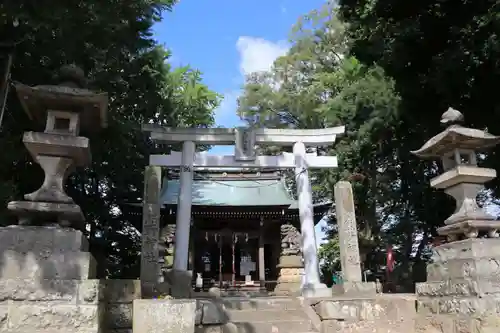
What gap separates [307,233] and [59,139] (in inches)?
365

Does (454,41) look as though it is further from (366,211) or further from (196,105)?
(196,105)

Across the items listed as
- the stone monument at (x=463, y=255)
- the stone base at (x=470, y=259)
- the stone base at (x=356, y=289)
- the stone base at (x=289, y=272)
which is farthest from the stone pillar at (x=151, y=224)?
the stone base at (x=289, y=272)

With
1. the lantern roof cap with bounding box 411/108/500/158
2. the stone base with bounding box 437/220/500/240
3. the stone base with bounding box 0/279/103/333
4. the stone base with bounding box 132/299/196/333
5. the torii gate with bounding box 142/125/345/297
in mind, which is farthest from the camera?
the torii gate with bounding box 142/125/345/297

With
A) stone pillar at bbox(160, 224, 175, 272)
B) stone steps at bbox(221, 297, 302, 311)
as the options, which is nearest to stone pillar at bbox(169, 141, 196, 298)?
stone steps at bbox(221, 297, 302, 311)

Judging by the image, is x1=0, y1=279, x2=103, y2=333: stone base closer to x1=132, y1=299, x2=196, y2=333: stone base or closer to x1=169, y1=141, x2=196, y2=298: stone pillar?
x1=132, y1=299, x2=196, y2=333: stone base

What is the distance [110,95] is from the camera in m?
12.2

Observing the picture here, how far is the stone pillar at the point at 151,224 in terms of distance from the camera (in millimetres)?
9516

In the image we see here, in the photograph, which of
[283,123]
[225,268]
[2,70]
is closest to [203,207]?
[225,268]

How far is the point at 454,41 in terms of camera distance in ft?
Answer: 26.5

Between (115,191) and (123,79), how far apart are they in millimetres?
6878

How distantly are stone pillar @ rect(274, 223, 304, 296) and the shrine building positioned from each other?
0.04 metres

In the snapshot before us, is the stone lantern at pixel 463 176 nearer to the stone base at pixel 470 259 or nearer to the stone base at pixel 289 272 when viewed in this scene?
the stone base at pixel 470 259

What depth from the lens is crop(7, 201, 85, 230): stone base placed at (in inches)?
177

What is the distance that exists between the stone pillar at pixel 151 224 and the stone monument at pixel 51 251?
4.72 meters
